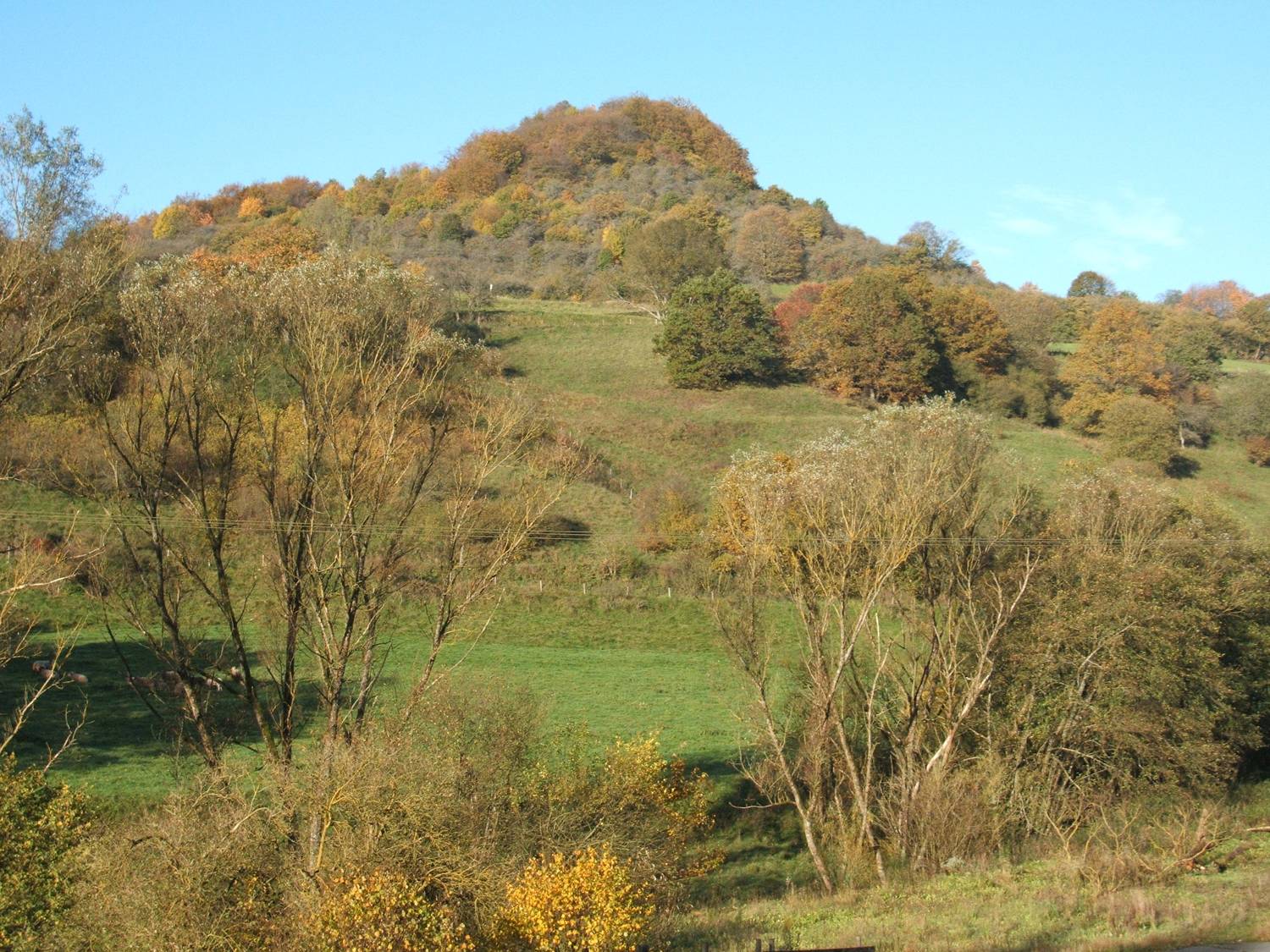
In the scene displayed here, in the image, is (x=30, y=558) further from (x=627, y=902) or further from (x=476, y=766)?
(x=627, y=902)

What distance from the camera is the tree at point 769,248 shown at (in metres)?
116

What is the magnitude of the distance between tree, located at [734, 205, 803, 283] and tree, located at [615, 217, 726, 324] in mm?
12249

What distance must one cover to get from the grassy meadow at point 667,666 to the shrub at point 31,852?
2.28m

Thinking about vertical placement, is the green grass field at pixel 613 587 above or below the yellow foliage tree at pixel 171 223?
below

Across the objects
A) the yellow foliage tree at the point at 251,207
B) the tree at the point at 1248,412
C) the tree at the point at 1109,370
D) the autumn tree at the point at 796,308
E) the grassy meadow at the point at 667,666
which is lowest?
the grassy meadow at the point at 667,666

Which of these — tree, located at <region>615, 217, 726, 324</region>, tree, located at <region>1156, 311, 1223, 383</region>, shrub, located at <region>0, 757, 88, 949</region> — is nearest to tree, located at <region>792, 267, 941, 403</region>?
tree, located at <region>1156, 311, 1223, 383</region>

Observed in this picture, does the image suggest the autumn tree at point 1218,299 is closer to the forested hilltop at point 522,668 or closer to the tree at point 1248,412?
the tree at point 1248,412

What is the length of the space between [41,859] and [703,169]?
152 m

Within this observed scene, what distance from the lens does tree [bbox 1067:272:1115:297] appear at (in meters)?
129

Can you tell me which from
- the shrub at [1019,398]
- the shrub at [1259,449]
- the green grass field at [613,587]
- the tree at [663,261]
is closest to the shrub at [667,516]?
the green grass field at [613,587]

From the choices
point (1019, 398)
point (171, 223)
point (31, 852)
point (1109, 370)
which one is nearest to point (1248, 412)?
point (1109, 370)

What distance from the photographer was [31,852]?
553 inches

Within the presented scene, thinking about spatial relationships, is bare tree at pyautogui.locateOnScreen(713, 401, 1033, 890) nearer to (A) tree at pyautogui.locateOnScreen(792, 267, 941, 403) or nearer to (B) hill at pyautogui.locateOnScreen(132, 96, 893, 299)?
(A) tree at pyautogui.locateOnScreen(792, 267, 941, 403)

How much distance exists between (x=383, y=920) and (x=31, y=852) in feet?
16.9
